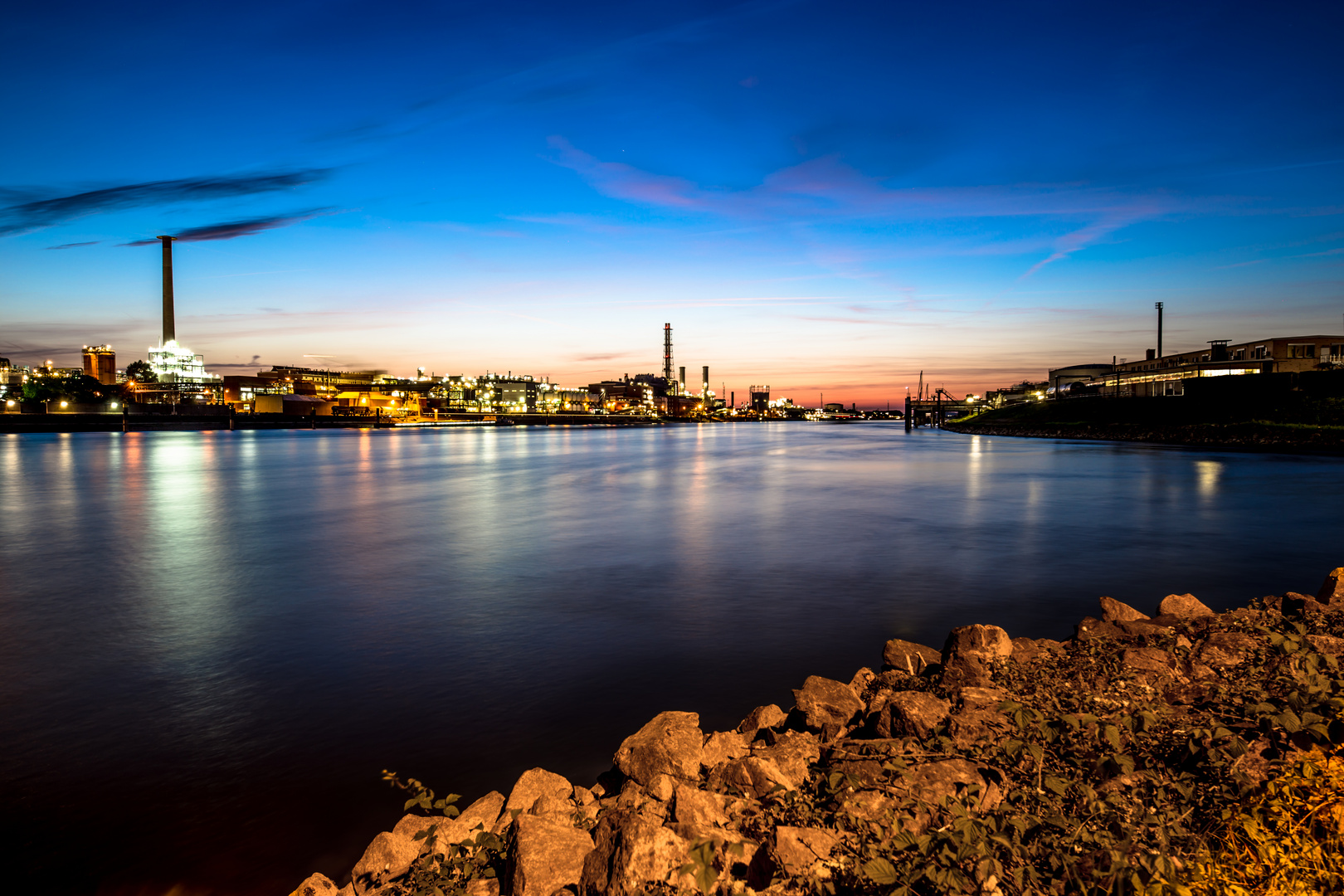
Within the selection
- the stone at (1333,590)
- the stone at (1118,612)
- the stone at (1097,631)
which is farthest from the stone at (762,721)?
the stone at (1333,590)

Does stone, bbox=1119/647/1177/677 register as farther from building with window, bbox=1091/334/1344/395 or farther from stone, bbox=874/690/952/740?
building with window, bbox=1091/334/1344/395

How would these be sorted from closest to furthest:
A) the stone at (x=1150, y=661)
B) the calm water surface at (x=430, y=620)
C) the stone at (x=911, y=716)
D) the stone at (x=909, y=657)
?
the stone at (x=911, y=716)
the calm water surface at (x=430, y=620)
the stone at (x=1150, y=661)
the stone at (x=909, y=657)

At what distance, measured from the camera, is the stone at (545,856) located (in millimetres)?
4105

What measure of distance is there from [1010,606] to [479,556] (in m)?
12.1

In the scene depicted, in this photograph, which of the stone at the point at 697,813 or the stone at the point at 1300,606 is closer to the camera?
the stone at the point at 697,813

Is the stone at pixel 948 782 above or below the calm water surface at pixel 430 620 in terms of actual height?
above

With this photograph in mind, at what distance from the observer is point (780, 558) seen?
17.1m

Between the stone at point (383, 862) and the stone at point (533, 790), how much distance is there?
0.64m

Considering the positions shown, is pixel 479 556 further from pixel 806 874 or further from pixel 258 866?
pixel 806 874

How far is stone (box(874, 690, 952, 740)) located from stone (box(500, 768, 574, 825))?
256 cm

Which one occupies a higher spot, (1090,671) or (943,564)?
(1090,671)

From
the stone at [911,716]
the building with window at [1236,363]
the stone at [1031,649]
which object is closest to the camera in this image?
the stone at [911,716]

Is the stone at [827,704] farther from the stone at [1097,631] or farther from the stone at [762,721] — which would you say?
the stone at [1097,631]

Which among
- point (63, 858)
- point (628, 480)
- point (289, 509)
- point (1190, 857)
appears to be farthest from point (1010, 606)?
point (628, 480)
